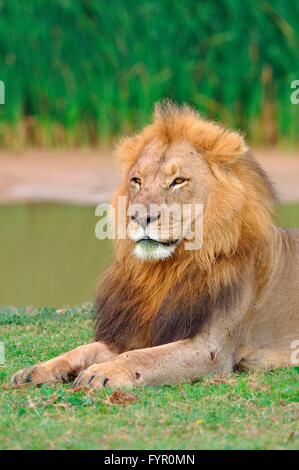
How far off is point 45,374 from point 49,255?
7.34 m

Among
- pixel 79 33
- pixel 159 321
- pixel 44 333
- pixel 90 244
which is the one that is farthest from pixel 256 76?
pixel 159 321

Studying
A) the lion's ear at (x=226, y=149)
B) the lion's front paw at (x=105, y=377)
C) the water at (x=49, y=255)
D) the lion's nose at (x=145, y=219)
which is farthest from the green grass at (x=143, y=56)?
the lion's front paw at (x=105, y=377)

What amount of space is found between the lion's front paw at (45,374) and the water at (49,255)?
15.0ft

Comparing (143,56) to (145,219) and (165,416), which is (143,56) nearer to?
(145,219)

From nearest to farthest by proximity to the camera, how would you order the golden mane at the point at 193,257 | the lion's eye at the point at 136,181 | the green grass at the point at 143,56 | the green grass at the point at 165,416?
the green grass at the point at 165,416, the golden mane at the point at 193,257, the lion's eye at the point at 136,181, the green grass at the point at 143,56

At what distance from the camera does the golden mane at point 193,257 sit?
6.70 meters

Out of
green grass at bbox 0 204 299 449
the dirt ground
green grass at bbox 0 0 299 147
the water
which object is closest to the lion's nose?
green grass at bbox 0 204 299 449

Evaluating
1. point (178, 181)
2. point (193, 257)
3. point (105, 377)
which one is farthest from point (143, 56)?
point (105, 377)

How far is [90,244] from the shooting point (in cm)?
1429

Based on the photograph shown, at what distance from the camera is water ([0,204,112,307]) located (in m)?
12.0

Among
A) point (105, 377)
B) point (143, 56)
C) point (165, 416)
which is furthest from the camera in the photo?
point (143, 56)

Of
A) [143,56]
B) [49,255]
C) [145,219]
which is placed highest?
[143,56]

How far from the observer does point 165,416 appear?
574 cm

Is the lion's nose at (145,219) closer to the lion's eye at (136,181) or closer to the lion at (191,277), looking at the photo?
the lion at (191,277)
